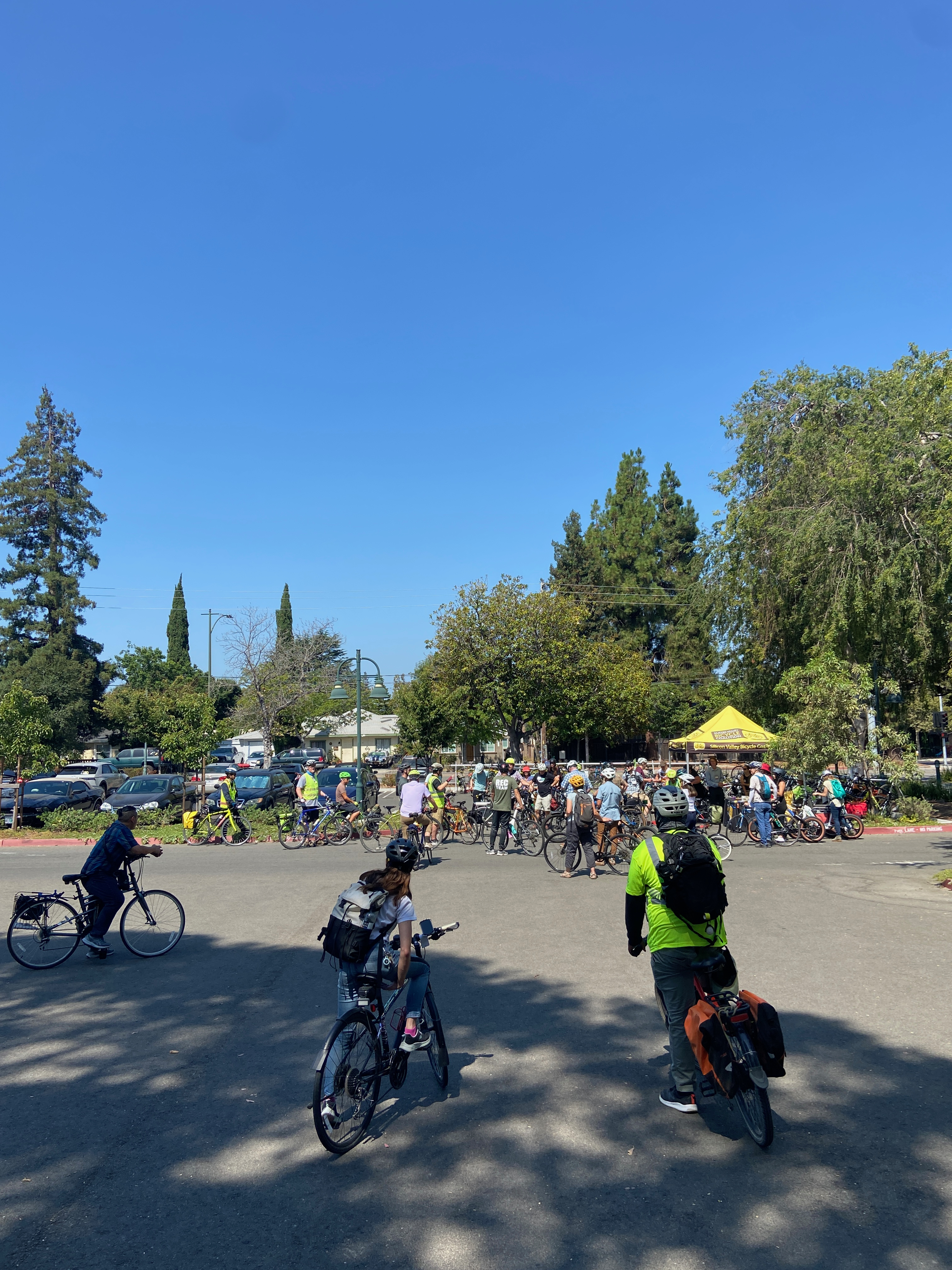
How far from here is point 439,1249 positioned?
3.76m

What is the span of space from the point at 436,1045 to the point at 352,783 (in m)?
21.7

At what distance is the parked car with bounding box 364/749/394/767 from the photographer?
207 feet

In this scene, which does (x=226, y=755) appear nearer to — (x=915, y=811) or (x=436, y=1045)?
(x=915, y=811)

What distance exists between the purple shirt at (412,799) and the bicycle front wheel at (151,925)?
6787mm

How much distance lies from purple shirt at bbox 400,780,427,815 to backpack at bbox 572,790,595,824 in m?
2.85

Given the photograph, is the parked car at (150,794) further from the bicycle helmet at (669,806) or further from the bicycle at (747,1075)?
the bicycle at (747,1075)

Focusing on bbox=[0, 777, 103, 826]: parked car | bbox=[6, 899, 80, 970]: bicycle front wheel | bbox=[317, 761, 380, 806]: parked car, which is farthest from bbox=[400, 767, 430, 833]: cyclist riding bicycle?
bbox=[0, 777, 103, 826]: parked car

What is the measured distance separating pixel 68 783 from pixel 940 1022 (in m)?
28.6

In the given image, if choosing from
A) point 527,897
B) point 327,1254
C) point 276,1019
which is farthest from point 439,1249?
point 527,897

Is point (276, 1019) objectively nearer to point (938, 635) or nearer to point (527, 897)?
point (527, 897)

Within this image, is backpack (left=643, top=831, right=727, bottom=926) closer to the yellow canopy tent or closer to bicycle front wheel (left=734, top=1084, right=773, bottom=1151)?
bicycle front wheel (left=734, top=1084, right=773, bottom=1151)

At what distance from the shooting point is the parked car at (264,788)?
27.7m

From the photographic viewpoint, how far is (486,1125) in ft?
16.5

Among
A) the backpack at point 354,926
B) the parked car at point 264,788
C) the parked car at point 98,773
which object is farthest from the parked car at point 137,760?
the backpack at point 354,926
